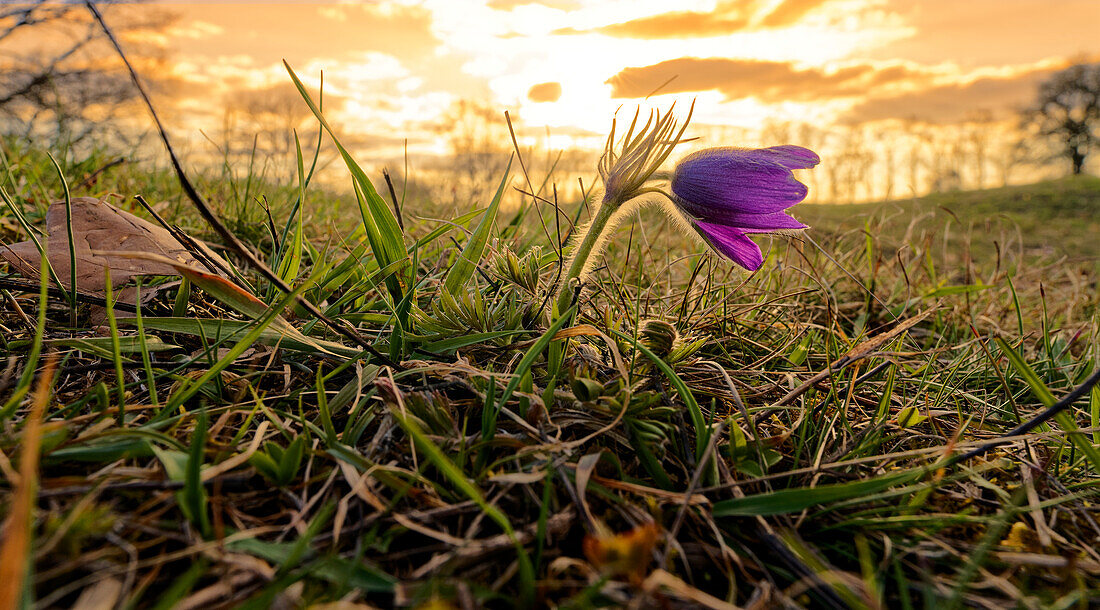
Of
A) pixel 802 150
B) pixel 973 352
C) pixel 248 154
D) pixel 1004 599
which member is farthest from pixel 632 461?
pixel 248 154

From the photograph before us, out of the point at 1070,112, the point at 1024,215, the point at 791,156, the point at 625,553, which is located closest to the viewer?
the point at 625,553

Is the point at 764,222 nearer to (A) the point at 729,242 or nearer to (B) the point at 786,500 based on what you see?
(A) the point at 729,242

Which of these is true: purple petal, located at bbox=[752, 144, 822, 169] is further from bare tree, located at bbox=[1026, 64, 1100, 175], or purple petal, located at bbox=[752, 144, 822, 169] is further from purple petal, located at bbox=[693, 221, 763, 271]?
bare tree, located at bbox=[1026, 64, 1100, 175]

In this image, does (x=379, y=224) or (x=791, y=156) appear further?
(x=379, y=224)

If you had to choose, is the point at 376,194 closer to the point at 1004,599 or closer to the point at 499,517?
the point at 499,517

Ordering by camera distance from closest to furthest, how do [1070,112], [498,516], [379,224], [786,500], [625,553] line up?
[625,553], [498,516], [786,500], [379,224], [1070,112]

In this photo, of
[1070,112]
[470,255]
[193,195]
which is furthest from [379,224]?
[1070,112]

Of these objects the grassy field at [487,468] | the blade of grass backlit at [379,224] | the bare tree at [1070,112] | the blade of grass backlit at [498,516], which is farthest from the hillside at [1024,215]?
the bare tree at [1070,112]
